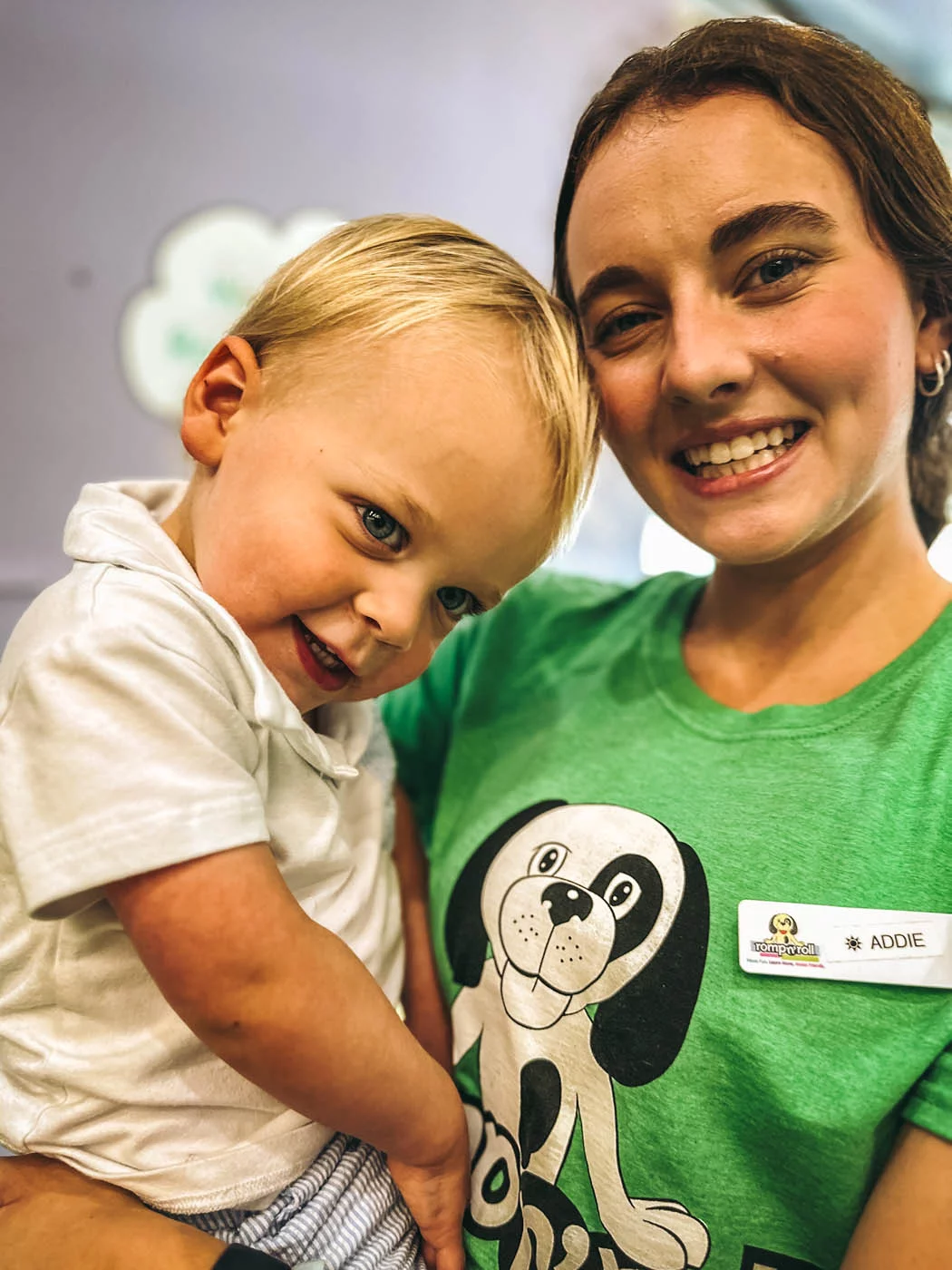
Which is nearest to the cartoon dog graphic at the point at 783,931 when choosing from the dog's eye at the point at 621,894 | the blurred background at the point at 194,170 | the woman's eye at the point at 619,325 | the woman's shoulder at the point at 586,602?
the dog's eye at the point at 621,894

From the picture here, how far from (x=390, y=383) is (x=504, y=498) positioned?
130mm

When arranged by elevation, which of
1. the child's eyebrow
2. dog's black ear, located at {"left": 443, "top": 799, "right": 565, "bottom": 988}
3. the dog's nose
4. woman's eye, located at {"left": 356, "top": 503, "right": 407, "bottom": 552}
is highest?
the child's eyebrow

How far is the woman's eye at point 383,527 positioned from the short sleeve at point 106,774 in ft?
0.62

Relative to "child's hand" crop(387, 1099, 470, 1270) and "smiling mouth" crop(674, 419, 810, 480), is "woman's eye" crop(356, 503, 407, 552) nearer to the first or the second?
"smiling mouth" crop(674, 419, 810, 480)

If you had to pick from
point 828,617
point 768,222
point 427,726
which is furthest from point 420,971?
point 768,222

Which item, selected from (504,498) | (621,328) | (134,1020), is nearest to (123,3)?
(621,328)

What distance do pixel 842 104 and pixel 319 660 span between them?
657 mm

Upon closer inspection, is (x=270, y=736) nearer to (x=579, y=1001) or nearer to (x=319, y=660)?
(x=319, y=660)

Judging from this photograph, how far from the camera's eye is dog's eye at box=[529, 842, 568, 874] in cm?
83

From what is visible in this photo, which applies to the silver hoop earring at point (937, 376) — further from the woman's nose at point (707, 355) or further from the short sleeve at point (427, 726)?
the short sleeve at point (427, 726)

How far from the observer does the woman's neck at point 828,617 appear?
0.86 m

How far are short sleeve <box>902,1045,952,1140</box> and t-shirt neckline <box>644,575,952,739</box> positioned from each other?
0.90 feet

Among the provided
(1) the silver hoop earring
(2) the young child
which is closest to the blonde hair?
(2) the young child

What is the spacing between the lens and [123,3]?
5.09 ft
